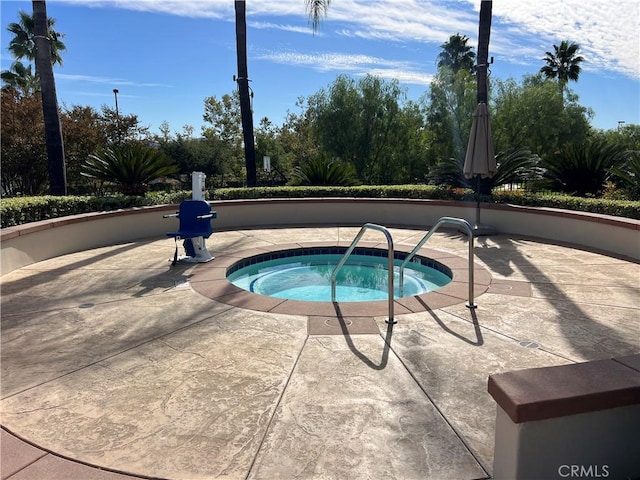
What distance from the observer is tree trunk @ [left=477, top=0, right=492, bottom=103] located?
10.2 m

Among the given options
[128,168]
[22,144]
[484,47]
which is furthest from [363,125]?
[22,144]

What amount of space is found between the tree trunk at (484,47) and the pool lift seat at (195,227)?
7.28m

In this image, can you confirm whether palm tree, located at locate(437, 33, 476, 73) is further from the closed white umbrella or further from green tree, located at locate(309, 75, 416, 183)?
the closed white umbrella

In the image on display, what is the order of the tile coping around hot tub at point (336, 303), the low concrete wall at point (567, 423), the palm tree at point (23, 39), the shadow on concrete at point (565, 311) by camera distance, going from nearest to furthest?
the low concrete wall at point (567, 423)
the shadow on concrete at point (565, 311)
the tile coping around hot tub at point (336, 303)
the palm tree at point (23, 39)

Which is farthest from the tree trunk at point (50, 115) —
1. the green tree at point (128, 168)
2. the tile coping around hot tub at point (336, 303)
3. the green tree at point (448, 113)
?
the green tree at point (448, 113)

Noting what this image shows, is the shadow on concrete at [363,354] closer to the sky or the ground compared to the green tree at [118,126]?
closer to the ground

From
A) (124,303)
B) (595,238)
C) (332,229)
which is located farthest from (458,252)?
(124,303)

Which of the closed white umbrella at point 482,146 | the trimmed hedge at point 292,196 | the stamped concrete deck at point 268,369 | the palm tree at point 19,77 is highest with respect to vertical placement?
the palm tree at point 19,77

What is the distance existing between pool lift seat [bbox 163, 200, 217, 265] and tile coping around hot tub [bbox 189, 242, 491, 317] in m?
0.35

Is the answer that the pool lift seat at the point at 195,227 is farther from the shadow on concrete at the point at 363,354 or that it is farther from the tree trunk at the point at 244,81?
the tree trunk at the point at 244,81

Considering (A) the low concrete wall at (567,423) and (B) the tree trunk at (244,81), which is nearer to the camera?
(A) the low concrete wall at (567,423)

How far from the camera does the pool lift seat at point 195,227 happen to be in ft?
22.4

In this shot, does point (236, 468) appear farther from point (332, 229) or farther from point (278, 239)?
point (332, 229)

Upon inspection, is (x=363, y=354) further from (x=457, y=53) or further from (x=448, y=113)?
(x=457, y=53)
